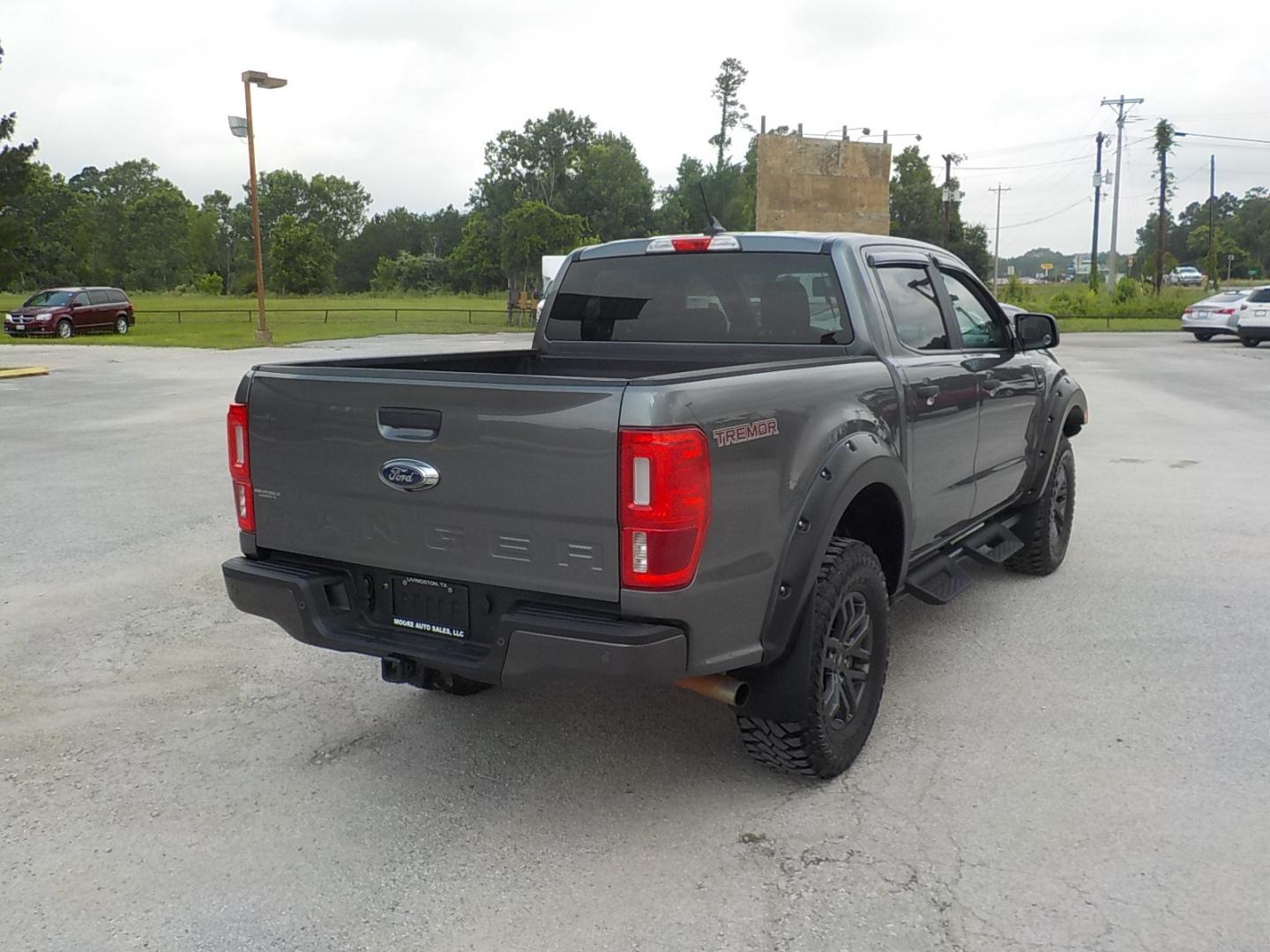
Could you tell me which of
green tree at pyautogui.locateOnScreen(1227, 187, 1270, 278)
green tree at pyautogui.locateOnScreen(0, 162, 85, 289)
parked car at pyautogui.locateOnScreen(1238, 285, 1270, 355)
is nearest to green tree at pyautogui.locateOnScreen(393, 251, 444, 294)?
green tree at pyautogui.locateOnScreen(0, 162, 85, 289)

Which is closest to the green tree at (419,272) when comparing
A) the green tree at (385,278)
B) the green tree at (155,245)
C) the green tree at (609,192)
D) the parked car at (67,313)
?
the green tree at (385,278)

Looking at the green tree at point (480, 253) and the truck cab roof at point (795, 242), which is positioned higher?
the green tree at point (480, 253)

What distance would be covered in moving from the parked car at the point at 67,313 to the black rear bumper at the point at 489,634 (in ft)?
120

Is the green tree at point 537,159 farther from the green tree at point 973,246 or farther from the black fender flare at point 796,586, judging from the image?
the black fender flare at point 796,586

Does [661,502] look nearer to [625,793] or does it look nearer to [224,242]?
[625,793]

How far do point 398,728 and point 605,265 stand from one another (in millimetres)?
2204

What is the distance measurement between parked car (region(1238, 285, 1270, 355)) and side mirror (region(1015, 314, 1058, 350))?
89.7ft

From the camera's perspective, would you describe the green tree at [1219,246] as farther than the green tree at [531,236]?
Yes

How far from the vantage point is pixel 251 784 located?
3.84m

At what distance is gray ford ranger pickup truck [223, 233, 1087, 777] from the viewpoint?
3061 mm

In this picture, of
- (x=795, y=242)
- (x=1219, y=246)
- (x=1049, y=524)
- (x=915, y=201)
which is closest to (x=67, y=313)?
(x=1049, y=524)

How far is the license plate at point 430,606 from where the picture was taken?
3406mm

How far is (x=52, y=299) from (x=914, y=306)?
37.9 metres

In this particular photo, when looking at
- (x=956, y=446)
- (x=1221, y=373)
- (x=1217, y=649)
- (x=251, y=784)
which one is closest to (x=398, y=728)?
(x=251, y=784)
